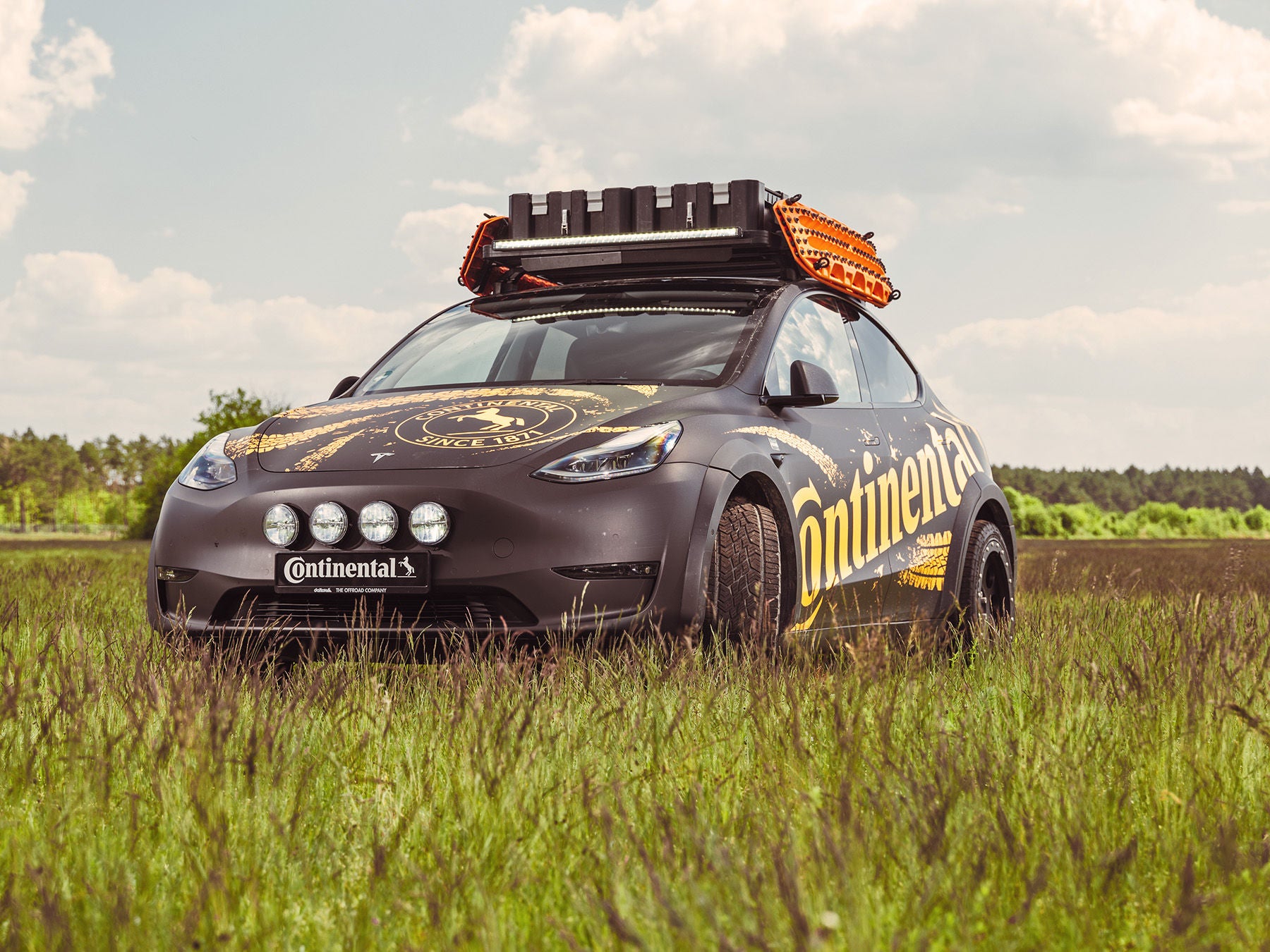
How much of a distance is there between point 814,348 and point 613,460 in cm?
185

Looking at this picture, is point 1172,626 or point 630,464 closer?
point 630,464

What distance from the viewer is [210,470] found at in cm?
497

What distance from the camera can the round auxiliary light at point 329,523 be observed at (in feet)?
14.7

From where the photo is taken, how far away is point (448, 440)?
4.68 meters

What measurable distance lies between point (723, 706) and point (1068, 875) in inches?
58.5

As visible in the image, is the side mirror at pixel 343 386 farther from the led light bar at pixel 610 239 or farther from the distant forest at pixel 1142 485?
the distant forest at pixel 1142 485

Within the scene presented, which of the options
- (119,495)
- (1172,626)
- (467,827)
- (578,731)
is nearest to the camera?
(467,827)

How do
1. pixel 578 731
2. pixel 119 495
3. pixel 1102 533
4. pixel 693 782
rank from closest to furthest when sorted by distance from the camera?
1. pixel 693 782
2. pixel 578 731
3. pixel 1102 533
4. pixel 119 495

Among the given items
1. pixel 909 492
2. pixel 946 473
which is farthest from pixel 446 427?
pixel 946 473

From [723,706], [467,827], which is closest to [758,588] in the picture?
[723,706]

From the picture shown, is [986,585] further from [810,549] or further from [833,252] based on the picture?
[810,549]

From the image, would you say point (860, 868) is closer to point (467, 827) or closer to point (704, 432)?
point (467, 827)

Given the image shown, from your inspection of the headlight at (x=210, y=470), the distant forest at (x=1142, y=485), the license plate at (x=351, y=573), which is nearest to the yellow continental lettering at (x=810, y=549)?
the license plate at (x=351, y=573)

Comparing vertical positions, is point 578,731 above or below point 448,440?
below
